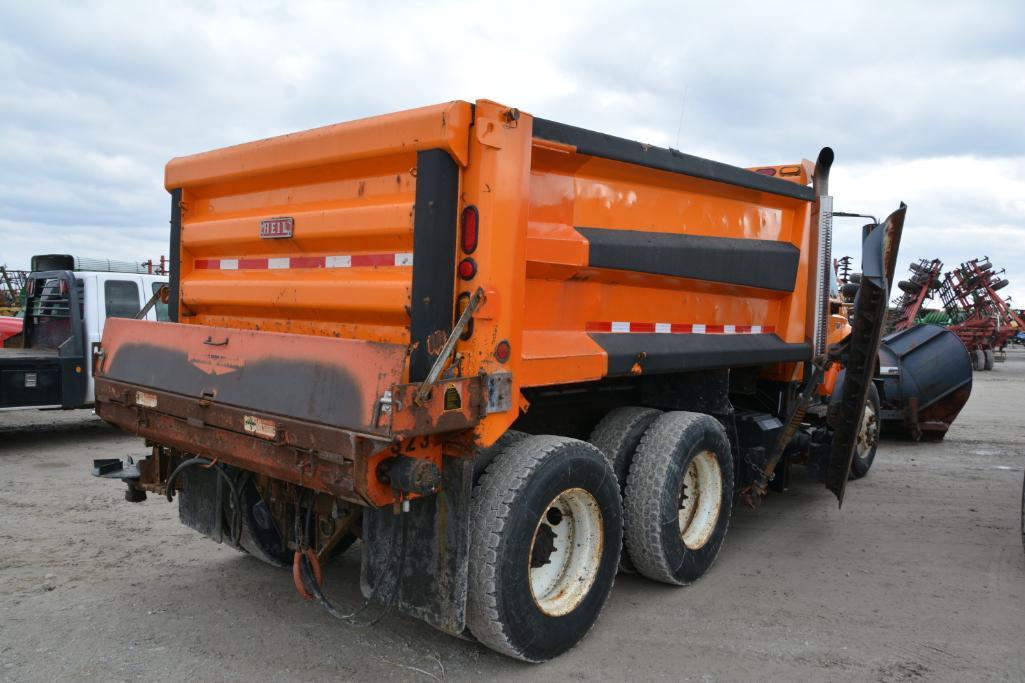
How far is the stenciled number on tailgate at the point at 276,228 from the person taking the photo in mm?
3668

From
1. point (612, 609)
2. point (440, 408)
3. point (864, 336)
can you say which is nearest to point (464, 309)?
point (440, 408)

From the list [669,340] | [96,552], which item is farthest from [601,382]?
[96,552]

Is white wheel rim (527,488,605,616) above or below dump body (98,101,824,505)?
below

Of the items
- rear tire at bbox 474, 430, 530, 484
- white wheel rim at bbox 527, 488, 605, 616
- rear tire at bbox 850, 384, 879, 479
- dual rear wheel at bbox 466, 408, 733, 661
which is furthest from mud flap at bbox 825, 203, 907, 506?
rear tire at bbox 474, 430, 530, 484

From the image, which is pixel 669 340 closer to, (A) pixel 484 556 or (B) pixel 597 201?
(B) pixel 597 201

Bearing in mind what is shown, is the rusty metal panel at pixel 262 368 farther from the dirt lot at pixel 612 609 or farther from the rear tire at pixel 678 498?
the rear tire at pixel 678 498

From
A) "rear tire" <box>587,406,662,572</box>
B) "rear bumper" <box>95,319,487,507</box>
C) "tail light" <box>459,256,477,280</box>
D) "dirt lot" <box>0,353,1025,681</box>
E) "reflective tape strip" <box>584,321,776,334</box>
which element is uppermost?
"tail light" <box>459,256,477,280</box>

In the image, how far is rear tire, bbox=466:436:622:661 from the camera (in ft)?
10.3

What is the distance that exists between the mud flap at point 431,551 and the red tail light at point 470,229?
87 cm

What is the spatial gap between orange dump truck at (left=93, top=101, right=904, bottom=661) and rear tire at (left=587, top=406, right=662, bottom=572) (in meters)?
0.01

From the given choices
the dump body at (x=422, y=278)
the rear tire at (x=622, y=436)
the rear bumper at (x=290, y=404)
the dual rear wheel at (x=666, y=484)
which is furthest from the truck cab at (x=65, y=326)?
the dual rear wheel at (x=666, y=484)

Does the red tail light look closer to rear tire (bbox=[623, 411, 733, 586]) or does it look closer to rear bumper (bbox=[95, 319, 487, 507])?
rear bumper (bbox=[95, 319, 487, 507])

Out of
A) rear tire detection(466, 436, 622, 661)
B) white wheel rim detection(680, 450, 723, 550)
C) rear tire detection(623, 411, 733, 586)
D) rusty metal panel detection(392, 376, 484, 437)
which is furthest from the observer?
white wheel rim detection(680, 450, 723, 550)

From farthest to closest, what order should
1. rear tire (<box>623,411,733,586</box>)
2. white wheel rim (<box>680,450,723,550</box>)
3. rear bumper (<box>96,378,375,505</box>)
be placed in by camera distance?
white wheel rim (<box>680,450,723,550</box>) < rear tire (<box>623,411,733,586</box>) < rear bumper (<box>96,378,375,505</box>)
